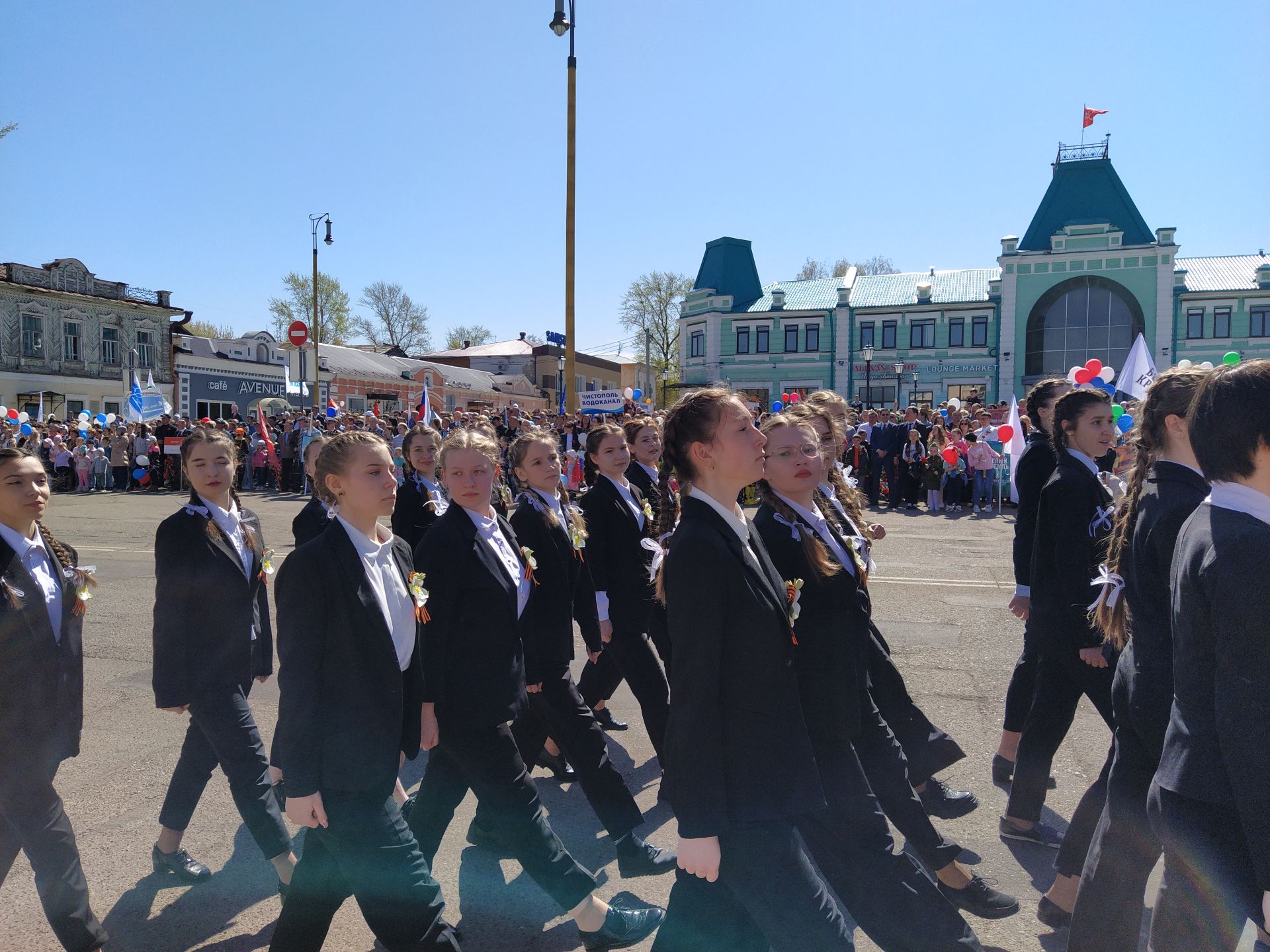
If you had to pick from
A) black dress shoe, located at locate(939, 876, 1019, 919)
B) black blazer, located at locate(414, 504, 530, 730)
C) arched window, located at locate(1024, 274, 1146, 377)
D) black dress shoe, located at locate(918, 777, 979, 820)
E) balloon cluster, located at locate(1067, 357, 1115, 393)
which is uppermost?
arched window, located at locate(1024, 274, 1146, 377)

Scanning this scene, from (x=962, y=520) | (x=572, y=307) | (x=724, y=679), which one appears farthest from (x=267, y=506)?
(x=724, y=679)

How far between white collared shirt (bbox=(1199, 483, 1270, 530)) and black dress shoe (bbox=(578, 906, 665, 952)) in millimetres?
2207

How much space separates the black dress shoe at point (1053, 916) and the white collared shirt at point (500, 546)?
226cm

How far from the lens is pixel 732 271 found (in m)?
49.1

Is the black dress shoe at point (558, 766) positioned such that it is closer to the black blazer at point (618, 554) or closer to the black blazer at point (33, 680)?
the black blazer at point (618, 554)

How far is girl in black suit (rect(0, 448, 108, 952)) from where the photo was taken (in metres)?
2.86

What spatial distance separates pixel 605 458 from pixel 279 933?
2.94 m

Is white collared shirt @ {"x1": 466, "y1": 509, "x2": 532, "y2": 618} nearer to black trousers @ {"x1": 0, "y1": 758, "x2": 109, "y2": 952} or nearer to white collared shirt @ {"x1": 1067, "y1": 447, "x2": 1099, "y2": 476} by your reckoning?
black trousers @ {"x1": 0, "y1": 758, "x2": 109, "y2": 952}

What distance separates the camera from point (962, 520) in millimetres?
15438

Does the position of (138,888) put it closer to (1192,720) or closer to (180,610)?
(180,610)

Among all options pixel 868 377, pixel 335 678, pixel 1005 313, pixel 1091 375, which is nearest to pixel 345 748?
pixel 335 678

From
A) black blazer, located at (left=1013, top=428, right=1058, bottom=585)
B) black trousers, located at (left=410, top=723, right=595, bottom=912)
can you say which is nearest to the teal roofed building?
black blazer, located at (left=1013, top=428, right=1058, bottom=585)

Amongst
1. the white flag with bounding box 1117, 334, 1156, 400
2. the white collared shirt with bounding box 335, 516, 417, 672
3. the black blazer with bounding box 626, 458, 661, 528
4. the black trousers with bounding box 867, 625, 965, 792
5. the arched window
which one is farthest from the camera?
the arched window

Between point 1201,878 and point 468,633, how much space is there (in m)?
2.32
